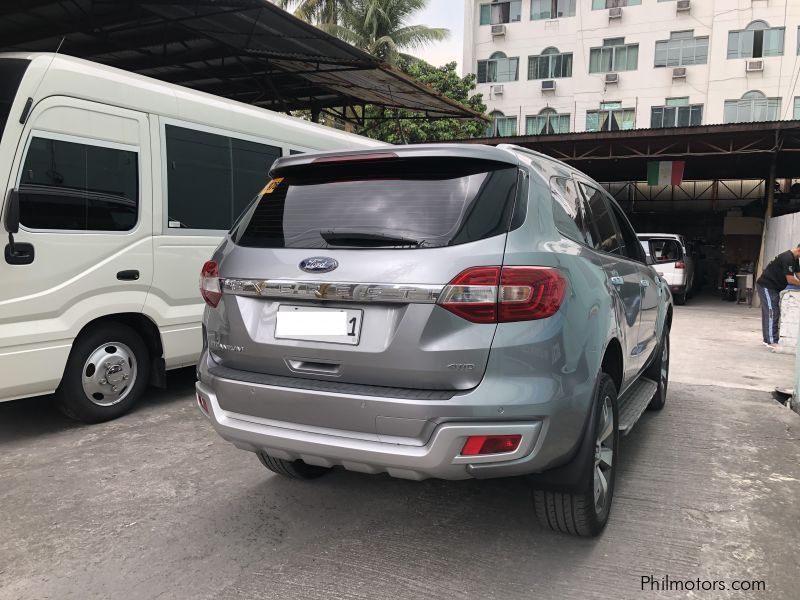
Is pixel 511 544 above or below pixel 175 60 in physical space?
below

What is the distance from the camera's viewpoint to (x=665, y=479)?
3.68 m

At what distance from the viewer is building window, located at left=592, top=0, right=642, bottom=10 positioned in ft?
89.4

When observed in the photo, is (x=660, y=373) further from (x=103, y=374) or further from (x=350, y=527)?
(x=103, y=374)

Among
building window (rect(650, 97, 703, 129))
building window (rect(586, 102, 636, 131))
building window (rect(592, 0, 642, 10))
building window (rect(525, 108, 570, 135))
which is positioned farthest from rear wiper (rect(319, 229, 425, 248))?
building window (rect(592, 0, 642, 10))

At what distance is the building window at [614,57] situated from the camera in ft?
90.1

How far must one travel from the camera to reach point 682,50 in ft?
87.2

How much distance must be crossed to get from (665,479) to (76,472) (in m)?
3.62

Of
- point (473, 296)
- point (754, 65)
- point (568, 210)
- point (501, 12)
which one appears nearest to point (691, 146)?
point (754, 65)

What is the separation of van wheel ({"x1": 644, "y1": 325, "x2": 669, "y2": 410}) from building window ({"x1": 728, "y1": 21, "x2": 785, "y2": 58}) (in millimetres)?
25841

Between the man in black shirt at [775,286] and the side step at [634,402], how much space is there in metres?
5.53

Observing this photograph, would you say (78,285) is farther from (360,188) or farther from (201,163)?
(360,188)

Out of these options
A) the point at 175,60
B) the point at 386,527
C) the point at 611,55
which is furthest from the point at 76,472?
the point at 611,55

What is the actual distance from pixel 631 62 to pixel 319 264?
29.3 metres
